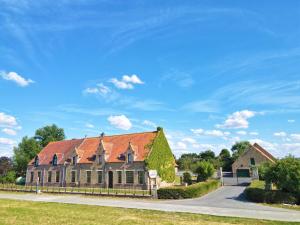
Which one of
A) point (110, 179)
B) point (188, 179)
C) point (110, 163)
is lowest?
point (188, 179)

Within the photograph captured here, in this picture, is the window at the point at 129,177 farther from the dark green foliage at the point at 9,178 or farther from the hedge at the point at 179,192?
the dark green foliage at the point at 9,178

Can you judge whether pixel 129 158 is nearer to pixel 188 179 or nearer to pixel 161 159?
pixel 161 159

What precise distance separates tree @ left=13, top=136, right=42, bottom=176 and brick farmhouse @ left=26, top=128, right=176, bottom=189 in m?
12.9

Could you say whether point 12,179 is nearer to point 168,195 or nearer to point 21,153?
point 21,153

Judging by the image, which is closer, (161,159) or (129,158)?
(129,158)

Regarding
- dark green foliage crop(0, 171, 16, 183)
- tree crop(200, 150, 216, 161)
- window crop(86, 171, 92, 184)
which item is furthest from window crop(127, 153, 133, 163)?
tree crop(200, 150, 216, 161)

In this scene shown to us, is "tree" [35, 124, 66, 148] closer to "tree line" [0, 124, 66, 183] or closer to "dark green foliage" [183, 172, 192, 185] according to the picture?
"tree line" [0, 124, 66, 183]

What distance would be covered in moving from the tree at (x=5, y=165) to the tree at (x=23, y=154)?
1.13 metres

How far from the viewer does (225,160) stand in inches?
3620

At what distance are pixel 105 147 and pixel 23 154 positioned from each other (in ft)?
96.9

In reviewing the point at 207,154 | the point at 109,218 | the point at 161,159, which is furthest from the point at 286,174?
the point at 207,154

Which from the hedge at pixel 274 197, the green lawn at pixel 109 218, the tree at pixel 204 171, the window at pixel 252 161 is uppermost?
the window at pixel 252 161

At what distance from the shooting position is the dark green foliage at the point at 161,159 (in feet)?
140

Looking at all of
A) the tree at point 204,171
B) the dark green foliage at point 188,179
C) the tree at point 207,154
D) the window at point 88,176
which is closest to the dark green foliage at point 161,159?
the dark green foliage at point 188,179
